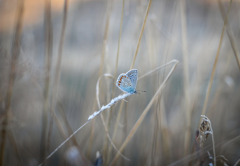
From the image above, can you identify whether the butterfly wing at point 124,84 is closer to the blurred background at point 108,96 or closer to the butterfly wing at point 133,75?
the butterfly wing at point 133,75

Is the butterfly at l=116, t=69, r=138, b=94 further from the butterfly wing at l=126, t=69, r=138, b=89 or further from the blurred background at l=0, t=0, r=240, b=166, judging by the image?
the blurred background at l=0, t=0, r=240, b=166

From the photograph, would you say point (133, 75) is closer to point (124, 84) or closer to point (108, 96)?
point (124, 84)

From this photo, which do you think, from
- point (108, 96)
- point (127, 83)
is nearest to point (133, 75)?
point (127, 83)

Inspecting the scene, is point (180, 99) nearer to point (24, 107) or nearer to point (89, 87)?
point (89, 87)

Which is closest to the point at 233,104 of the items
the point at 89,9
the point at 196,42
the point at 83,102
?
the point at 196,42

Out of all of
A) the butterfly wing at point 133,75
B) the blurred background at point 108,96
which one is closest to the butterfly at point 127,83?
the butterfly wing at point 133,75

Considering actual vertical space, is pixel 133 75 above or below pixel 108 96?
above

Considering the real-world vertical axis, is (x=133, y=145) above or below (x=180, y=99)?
below

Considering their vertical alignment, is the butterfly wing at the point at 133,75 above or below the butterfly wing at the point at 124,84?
above
